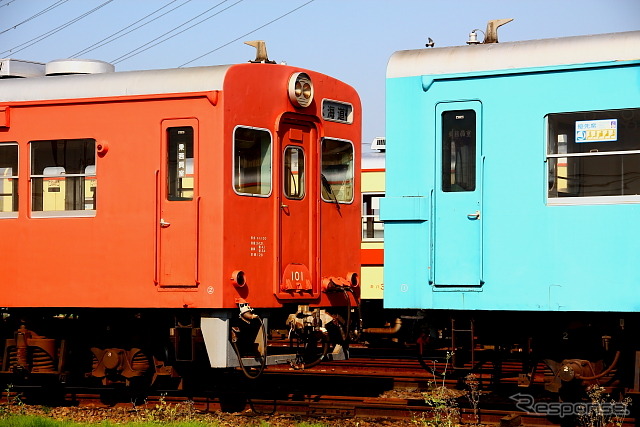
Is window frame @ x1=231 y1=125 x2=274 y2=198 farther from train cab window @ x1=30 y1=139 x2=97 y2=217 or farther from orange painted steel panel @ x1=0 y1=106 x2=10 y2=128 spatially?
orange painted steel panel @ x1=0 y1=106 x2=10 y2=128

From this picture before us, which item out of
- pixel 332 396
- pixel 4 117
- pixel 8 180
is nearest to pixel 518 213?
pixel 332 396

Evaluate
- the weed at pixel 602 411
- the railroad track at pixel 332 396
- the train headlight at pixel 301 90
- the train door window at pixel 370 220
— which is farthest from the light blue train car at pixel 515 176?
the train door window at pixel 370 220

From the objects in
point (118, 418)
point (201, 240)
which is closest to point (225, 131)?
point (201, 240)

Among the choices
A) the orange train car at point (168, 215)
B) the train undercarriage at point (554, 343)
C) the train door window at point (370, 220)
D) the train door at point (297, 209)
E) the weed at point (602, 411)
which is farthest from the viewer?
the train door window at point (370, 220)

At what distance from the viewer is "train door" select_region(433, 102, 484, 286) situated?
10.0 m

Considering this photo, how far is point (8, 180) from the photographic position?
1209cm

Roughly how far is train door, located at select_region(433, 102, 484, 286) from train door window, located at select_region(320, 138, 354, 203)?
2.39m

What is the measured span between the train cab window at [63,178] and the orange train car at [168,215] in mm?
16

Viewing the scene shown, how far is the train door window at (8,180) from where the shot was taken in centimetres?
1202

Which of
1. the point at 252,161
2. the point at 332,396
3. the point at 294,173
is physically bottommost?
the point at 332,396

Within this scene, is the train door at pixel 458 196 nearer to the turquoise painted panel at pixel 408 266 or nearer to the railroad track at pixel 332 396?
the turquoise painted panel at pixel 408 266

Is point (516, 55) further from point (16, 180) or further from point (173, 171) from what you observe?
point (16, 180)

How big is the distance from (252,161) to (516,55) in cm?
320

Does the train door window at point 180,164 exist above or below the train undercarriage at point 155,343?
above
